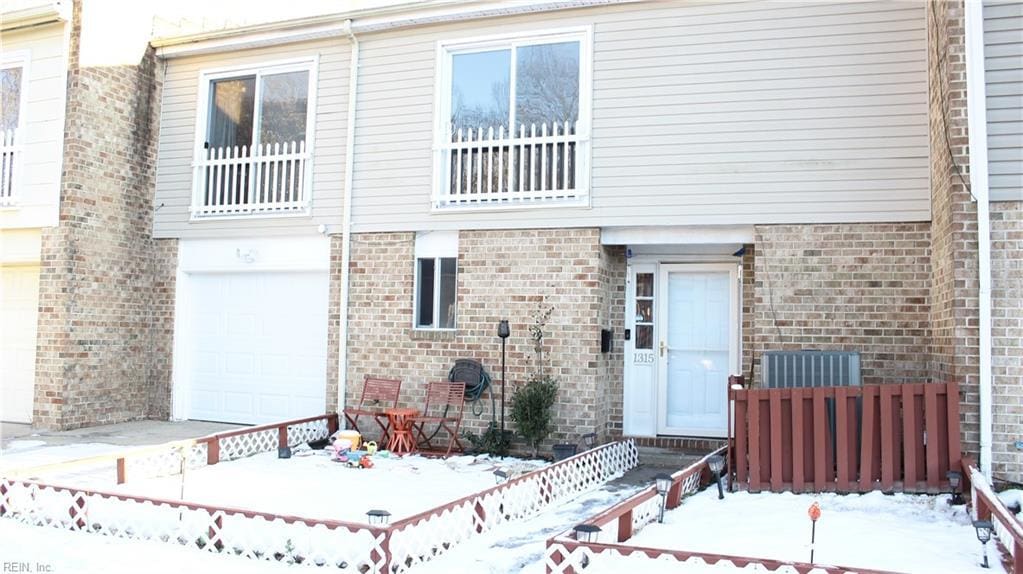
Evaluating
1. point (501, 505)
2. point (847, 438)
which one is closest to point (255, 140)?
point (501, 505)

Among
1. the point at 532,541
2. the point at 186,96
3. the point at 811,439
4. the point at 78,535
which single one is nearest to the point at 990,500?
the point at 811,439

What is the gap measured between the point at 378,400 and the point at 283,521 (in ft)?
14.8

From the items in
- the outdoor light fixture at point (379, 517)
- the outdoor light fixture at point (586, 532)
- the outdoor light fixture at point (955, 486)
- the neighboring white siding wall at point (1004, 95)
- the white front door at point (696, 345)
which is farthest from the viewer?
the white front door at point (696, 345)

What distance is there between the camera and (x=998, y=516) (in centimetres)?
474

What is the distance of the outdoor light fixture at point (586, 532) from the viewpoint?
4238 millimetres

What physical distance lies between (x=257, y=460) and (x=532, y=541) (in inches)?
151

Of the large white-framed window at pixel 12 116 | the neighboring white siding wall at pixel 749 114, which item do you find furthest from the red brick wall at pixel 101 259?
the neighboring white siding wall at pixel 749 114

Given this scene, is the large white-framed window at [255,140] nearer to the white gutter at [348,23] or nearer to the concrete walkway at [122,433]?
the white gutter at [348,23]

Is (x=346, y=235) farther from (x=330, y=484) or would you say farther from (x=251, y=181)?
(x=330, y=484)

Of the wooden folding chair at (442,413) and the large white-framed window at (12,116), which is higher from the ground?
the large white-framed window at (12,116)

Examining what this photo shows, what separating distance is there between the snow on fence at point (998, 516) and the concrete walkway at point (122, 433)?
306 inches

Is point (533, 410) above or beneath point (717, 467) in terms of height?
above

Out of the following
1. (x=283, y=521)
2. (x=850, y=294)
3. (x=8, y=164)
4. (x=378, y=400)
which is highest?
(x=8, y=164)

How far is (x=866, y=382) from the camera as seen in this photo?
7.71m
